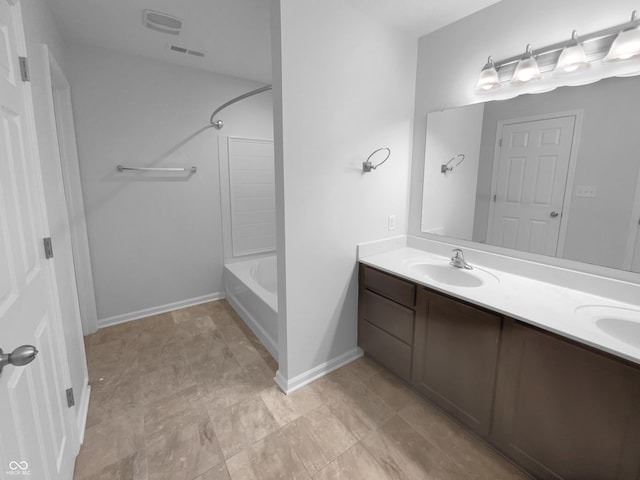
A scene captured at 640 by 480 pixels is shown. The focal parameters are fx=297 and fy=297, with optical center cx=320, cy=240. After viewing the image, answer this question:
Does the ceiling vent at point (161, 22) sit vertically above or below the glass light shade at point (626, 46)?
above

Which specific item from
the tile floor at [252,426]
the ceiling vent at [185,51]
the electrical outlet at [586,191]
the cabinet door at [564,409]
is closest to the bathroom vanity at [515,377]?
the cabinet door at [564,409]

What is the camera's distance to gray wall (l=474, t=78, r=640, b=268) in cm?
141

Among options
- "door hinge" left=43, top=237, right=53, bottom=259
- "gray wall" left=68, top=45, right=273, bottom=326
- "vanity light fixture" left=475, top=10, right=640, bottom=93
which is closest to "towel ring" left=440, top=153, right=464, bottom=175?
"vanity light fixture" left=475, top=10, right=640, bottom=93

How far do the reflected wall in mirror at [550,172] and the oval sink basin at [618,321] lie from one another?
0.25 meters

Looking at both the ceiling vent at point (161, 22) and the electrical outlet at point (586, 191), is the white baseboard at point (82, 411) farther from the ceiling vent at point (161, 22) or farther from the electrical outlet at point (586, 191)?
the electrical outlet at point (586, 191)

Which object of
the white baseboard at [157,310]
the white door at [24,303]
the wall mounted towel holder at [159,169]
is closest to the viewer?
the white door at [24,303]

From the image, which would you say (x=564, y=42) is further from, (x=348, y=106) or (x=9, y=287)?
(x=9, y=287)

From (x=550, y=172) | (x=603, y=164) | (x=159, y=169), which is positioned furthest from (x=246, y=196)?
(x=603, y=164)

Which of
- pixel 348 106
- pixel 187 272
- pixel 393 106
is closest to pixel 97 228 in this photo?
pixel 187 272

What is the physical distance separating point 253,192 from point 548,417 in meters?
3.12

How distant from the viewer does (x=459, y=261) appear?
198cm

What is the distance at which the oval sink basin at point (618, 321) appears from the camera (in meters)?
1.31

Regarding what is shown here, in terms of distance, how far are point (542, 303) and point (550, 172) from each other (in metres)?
0.76

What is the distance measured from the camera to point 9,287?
2.97 ft
